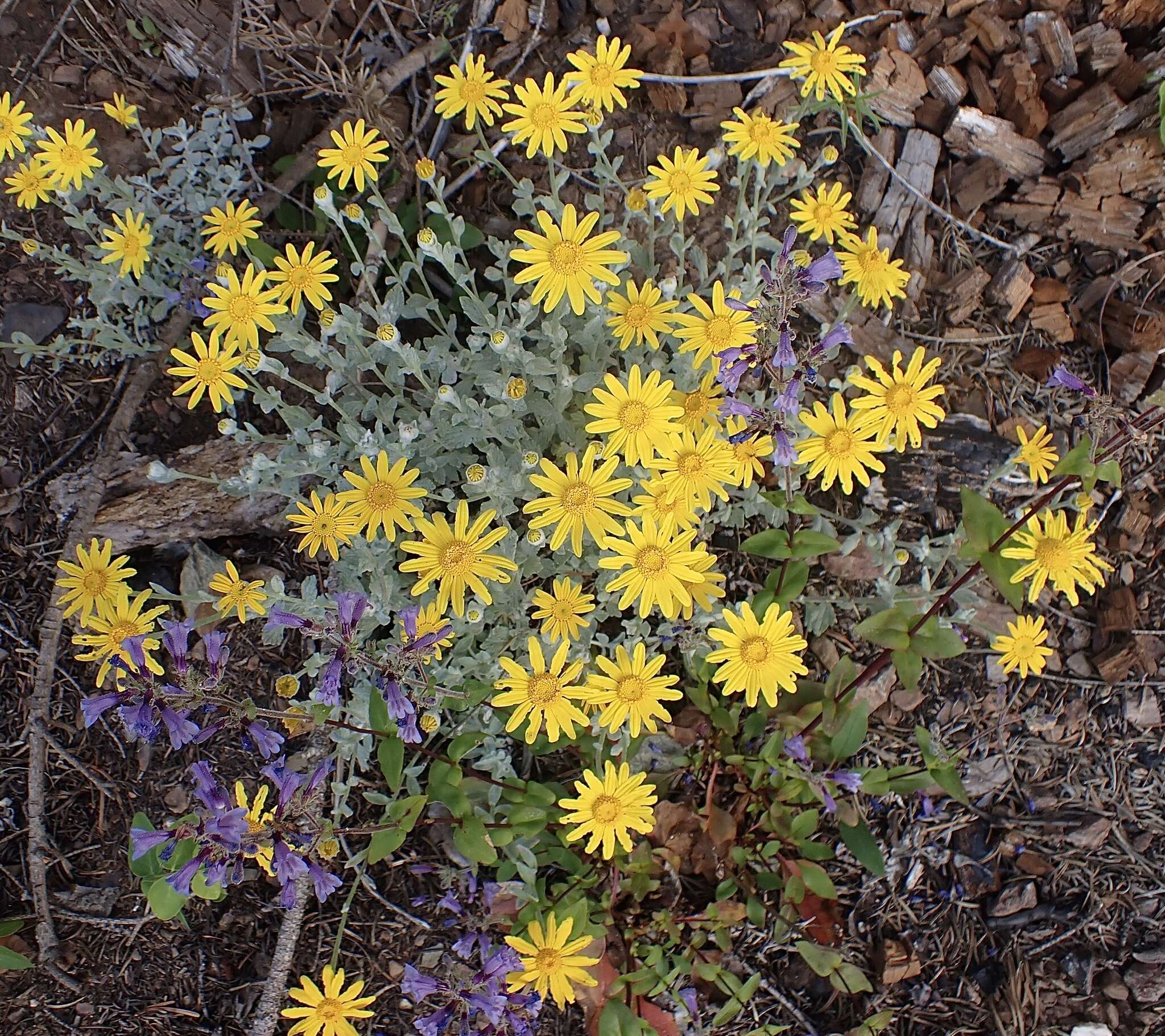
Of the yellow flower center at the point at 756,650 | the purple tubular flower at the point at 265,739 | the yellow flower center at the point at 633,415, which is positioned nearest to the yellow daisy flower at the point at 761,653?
the yellow flower center at the point at 756,650

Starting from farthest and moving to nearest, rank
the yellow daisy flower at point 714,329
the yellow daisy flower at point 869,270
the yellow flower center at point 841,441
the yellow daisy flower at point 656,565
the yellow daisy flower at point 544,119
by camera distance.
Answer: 1. the yellow daisy flower at point 869,270
2. the yellow daisy flower at point 544,119
3. the yellow flower center at point 841,441
4. the yellow daisy flower at point 714,329
5. the yellow daisy flower at point 656,565

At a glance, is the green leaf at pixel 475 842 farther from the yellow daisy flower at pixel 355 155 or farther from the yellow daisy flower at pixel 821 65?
the yellow daisy flower at pixel 821 65

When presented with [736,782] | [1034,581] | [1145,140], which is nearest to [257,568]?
[736,782]

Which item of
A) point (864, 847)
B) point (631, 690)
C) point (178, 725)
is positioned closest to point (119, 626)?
point (178, 725)

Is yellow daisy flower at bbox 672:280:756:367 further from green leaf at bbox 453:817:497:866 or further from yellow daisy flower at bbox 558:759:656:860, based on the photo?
green leaf at bbox 453:817:497:866

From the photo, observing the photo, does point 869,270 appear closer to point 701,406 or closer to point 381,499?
point 701,406

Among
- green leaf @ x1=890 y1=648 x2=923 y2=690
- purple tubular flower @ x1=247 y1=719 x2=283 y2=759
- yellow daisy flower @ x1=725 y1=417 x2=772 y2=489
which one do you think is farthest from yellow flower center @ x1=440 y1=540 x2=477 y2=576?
green leaf @ x1=890 y1=648 x2=923 y2=690
